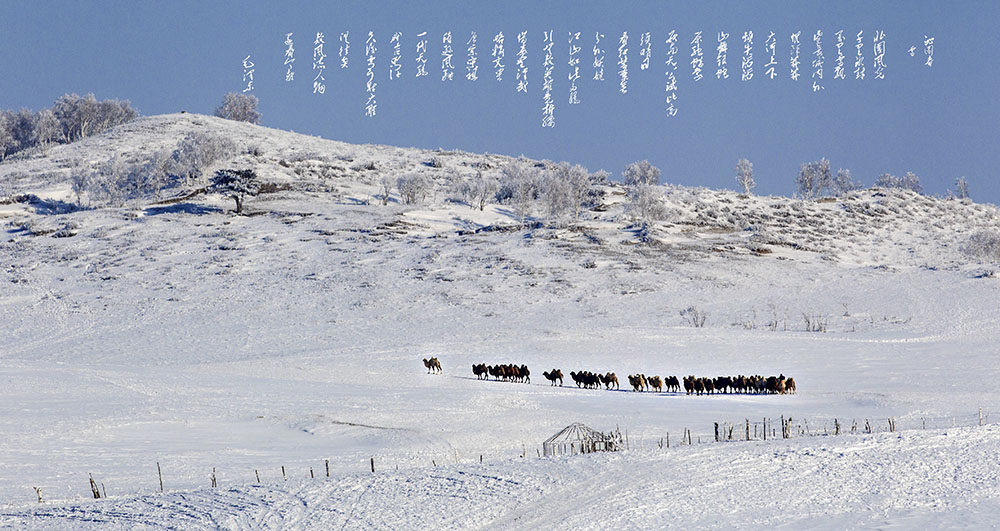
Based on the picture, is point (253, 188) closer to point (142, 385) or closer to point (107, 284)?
point (107, 284)

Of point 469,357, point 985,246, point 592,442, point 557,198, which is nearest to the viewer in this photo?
point 592,442

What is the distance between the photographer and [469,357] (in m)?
48.3

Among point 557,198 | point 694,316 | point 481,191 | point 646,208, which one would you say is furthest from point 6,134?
point 694,316

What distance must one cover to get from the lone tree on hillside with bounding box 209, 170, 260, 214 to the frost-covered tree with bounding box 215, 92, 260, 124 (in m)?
93.9

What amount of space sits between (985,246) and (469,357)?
191ft

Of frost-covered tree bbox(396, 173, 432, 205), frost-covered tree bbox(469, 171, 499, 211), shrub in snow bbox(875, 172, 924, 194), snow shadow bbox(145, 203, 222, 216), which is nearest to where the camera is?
snow shadow bbox(145, 203, 222, 216)

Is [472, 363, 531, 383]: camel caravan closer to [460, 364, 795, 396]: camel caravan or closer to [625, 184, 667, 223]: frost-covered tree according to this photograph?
[460, 364, 795, 396]: camel caravan

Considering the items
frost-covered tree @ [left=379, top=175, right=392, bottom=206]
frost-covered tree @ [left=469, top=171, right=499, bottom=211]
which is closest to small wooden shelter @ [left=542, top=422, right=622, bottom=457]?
frost-covered tree @ [left=379, top=175, right=392, bottom=206]

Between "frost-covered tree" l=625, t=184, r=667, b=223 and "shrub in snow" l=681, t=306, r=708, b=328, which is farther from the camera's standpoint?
"frost-covered tree" l=625, t=184, r=667, b=223

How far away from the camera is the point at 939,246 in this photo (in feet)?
311

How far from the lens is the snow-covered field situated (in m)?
20.5

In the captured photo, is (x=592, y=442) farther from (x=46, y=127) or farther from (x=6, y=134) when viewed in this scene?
(x=46, y=127)

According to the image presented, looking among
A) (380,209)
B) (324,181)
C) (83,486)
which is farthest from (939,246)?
(83,486)

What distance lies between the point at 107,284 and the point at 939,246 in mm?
78507
